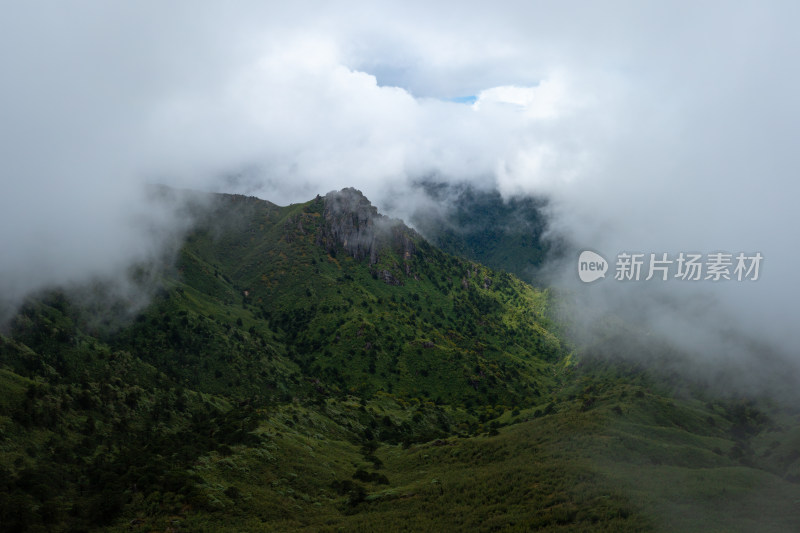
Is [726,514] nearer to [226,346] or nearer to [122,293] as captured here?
[226,346]

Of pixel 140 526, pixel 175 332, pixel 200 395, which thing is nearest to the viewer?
pixel 140 526

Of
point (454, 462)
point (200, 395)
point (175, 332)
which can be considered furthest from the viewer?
point (175, 332)

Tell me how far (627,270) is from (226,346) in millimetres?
176865

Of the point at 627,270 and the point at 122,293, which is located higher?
the point at 627,270

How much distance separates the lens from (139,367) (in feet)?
453

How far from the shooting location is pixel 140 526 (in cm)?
4825

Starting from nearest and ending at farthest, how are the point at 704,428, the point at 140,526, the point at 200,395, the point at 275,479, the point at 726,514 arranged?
1. the point at 726,514
2. the point at 140,526
3. the point at 275,479
4. the point at 704,428
5. the point at 200,395

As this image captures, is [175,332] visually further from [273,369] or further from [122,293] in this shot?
[273,369]

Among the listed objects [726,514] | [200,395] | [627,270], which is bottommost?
[200,395]

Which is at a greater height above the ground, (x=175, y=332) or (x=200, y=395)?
(x=175, y=332)

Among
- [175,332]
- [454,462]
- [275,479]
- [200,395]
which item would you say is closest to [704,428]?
[454,462]

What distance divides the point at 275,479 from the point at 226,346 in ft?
448

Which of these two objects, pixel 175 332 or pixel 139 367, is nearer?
pixel 139 367

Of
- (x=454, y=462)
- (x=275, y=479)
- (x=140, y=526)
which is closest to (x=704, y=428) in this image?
(x=454, y=462)
